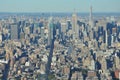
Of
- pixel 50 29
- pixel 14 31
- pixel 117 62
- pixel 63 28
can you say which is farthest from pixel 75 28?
pixel 117 62

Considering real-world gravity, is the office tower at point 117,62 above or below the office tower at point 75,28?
below

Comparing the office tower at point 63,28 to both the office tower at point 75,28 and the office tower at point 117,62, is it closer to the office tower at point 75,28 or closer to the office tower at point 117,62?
the office tower at point 75,28

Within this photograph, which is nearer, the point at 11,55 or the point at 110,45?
the point at 11,55

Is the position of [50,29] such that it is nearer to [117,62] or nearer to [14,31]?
[14,31]

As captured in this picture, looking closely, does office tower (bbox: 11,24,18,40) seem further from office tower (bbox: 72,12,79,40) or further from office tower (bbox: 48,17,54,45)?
office tower (bbox: 72,12,79,40)

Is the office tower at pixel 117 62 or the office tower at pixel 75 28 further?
the office tower at pixel 75 28

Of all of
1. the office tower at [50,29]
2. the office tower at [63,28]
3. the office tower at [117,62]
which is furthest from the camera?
the office tower at [63,28]

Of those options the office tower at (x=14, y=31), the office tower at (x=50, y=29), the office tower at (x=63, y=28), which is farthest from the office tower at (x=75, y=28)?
the office tower at (x=14, y=31)

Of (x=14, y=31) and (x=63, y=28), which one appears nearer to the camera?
(x=14, y=31)

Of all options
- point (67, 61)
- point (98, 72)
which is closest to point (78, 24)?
point (67, 61)

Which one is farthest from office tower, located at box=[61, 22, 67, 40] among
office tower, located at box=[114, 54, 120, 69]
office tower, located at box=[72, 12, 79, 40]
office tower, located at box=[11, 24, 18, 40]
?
office tower, located at box=[114, 54, 120, 69]

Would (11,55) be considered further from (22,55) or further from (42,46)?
(42,46)
